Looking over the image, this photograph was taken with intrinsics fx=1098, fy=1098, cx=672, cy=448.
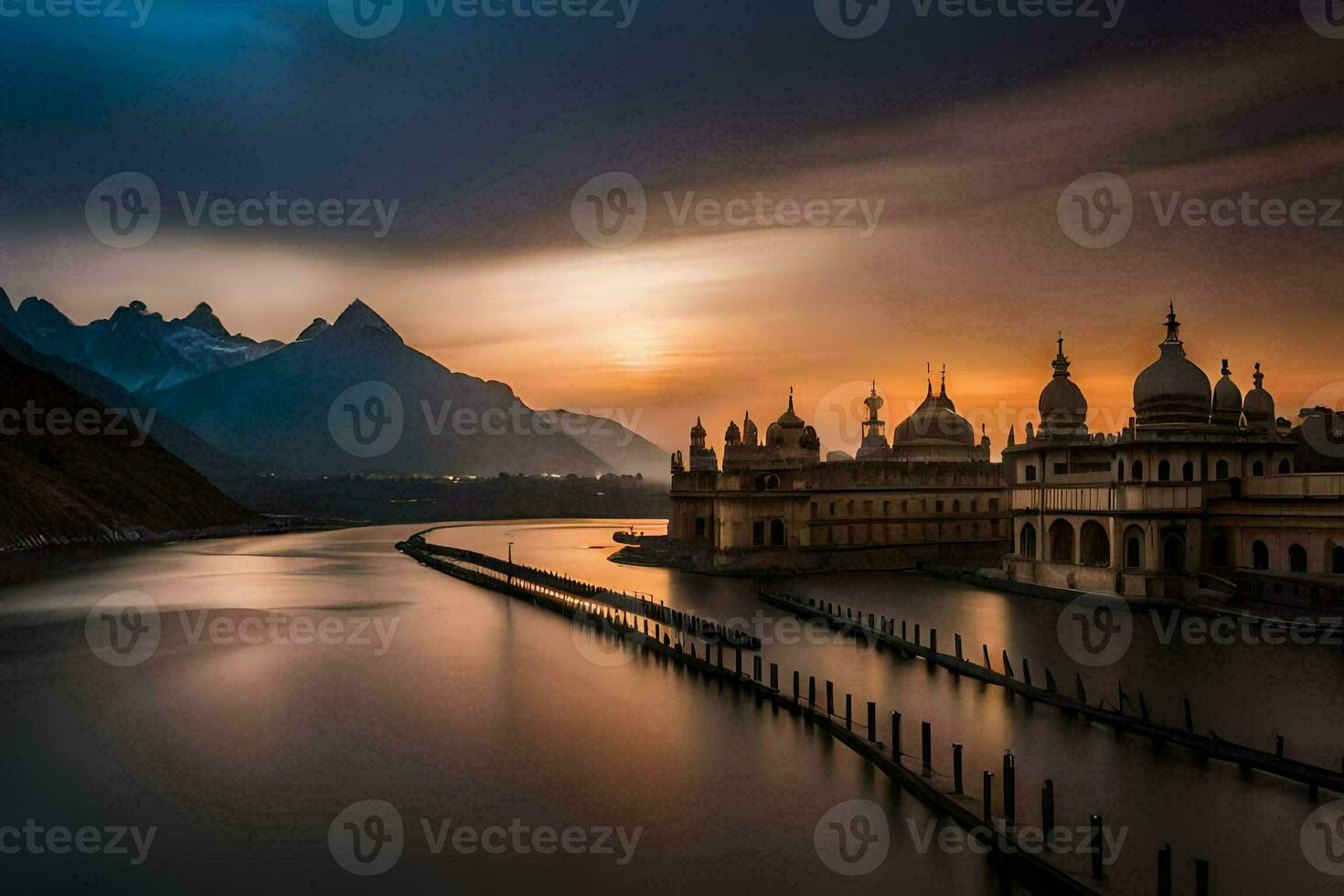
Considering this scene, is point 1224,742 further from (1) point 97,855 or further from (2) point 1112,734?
Answer: (1) point 97,855

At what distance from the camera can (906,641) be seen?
3591 cm

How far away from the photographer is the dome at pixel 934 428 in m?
76.9

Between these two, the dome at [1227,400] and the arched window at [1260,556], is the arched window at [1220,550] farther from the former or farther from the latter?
the dome at [1227,400]

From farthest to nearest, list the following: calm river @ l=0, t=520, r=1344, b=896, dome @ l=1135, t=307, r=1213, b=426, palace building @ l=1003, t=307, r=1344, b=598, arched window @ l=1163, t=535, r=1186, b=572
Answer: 1. dome @ l=1135, t=307, r=1213, b=426
2. arched window @ l=1163, t=535, r=1186, b=572
3. palace building @ l=1003, t=307, r=1344, b=598
4. calm river @ l=0, t=520, r=1344, b=896

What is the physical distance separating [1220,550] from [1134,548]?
312 centimetres

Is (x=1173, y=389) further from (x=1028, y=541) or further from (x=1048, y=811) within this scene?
(x=1048, y=811)

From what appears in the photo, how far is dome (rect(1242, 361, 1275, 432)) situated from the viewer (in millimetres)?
55250

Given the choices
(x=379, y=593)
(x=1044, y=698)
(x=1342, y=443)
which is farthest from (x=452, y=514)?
(x=1044, y=698)

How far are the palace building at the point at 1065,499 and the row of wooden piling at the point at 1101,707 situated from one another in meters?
10.7

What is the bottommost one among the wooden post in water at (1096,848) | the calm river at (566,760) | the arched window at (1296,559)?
the calm river at (566,760)

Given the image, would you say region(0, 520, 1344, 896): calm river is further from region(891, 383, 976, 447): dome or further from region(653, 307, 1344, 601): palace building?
region(891, 383, 976, 447): dome

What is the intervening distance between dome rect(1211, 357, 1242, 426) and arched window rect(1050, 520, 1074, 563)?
9993 millimetres

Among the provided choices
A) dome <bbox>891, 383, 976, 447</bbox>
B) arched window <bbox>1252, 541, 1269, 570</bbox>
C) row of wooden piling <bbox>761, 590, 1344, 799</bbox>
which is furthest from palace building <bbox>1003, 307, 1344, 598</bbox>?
dome <bbox>891, 383, 976, 447</bbox>

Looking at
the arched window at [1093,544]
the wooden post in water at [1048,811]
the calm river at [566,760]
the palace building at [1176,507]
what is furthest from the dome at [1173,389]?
the wooden post in water at [1048,811]
